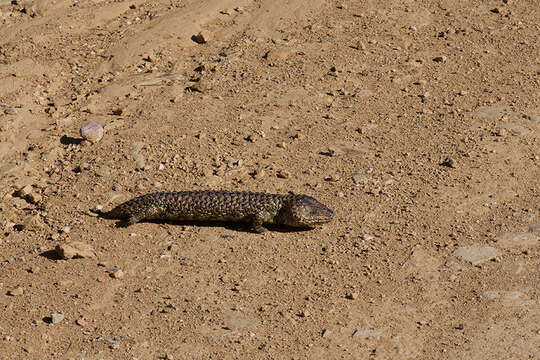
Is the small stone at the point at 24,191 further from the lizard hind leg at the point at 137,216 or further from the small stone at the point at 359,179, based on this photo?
the small stone at the point at 359,179

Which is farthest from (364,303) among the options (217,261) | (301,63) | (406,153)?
(301,63)

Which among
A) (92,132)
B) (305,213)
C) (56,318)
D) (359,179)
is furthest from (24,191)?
(359,179)

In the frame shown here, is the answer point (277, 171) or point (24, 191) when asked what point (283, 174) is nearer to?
point (277, 171)

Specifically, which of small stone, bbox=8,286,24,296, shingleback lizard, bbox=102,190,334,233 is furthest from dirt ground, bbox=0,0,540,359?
shingleback lizard, bbox=102,190,334,233

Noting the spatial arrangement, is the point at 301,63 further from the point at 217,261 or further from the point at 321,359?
the point at 321,359

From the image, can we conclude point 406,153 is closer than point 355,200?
No

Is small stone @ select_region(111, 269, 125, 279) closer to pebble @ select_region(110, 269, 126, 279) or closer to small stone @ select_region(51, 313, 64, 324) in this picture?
pebble @ select_region(110, 269, 126, 279)

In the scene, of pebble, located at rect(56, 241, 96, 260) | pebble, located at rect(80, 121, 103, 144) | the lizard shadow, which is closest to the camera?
pebble, located at rect(56, 241, 96, 260)
